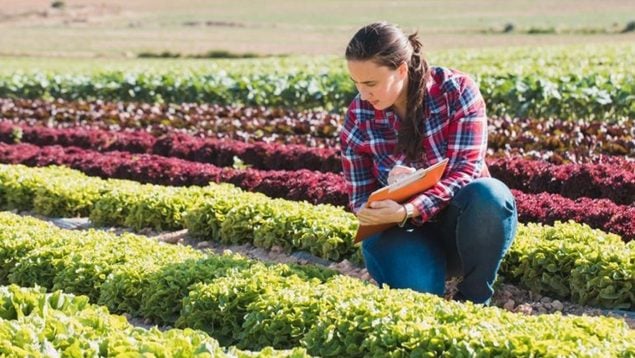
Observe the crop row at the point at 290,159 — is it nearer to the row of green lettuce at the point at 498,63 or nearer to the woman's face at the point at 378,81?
the woman's face at the point at 378,81

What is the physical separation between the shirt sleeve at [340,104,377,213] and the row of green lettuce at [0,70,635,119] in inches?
437

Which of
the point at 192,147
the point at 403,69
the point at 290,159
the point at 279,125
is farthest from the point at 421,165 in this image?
the point at 279,125

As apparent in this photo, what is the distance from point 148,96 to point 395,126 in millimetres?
18017

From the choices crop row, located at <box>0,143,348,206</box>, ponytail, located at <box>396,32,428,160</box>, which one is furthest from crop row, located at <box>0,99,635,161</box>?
ponytail, located at <box>396,32,428,160</box>

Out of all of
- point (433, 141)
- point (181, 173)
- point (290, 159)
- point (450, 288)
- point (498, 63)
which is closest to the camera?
point (433, 141)

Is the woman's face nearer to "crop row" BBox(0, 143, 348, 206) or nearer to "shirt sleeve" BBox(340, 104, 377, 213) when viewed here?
"shirt sleeve" BBox(340, 104, 377, 213)

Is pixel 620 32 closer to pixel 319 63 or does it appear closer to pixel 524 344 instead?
pixel 319 63

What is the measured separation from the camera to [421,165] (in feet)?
21.2

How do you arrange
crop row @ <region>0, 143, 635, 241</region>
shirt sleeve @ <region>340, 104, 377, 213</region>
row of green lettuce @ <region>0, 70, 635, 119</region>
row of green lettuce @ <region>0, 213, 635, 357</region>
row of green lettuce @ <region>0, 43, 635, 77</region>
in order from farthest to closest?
row of green lettuce @ <region>0, 43, 635, 77</region> → row of green lettuce @ <region>0, 70, 635, 119</region> → crop row @ <region>0, 143, 635, 241</region> → shirt sleeve @ <region>340, 104, 377, 213</region> → row of green lettuce @ <region>0, 213, 635, 357</region>

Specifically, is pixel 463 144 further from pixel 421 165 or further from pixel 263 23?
pixel 263 23

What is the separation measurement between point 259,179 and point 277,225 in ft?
8.86

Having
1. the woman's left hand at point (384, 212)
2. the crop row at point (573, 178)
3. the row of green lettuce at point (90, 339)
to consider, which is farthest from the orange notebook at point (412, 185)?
the crop row at point (573, 178)

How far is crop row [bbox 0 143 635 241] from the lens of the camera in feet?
26.9

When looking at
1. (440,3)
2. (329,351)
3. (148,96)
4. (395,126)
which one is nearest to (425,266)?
(395,126)
